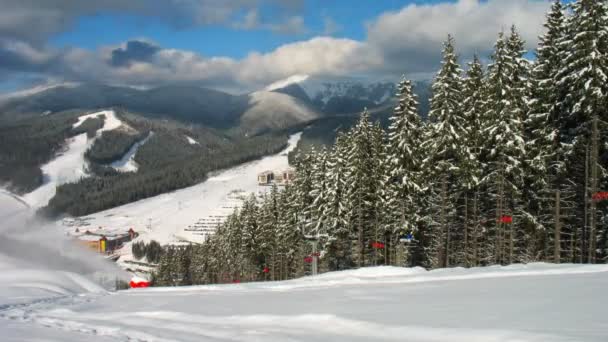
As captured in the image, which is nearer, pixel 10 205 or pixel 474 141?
pixel 10 205

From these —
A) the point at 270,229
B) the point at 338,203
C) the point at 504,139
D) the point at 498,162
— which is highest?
the point at 504,139

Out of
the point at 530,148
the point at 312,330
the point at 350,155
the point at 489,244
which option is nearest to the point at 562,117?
the point at 530,148

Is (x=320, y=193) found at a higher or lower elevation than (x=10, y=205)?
higher

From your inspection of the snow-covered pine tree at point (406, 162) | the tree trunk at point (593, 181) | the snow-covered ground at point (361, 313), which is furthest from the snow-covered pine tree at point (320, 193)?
the snow-covered ground at point (361, 313)

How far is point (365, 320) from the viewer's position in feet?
32.9

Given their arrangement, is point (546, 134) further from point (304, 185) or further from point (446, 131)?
point (304, 185)

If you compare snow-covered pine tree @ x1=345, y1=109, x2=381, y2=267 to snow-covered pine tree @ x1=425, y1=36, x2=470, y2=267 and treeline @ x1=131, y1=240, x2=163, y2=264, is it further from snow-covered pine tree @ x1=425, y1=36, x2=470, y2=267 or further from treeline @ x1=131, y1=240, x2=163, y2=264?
treeline @ x1=131, y1=240, x2=163, y2=264

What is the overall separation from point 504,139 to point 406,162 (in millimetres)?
7967

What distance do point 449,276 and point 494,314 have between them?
7.49m

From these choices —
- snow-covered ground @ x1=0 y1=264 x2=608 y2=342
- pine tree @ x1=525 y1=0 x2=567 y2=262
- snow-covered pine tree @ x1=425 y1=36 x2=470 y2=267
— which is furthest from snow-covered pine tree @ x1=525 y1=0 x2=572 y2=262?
snow-covered ground @ x1=0 y1=264 x2=608 y2=342

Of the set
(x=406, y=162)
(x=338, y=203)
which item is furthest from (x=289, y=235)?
(x=406, y=162)

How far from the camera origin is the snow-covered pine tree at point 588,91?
1081 inches

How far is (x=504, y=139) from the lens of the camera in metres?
32.2

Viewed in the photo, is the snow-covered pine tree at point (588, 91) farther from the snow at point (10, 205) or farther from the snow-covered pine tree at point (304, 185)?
the snow at point (10, 205)
